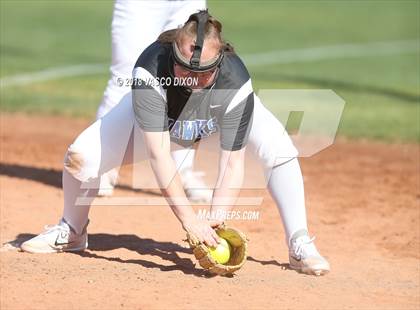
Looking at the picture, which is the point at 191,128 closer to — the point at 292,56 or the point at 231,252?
the point at 231,252

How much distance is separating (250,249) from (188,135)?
1194mm

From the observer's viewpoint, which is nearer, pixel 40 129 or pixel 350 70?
pixel 40 129

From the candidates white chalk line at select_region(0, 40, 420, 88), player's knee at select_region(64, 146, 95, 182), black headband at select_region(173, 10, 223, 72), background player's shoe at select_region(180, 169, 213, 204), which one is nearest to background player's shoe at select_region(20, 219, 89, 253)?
player's knee at select_region(64, 146, 95, 182)

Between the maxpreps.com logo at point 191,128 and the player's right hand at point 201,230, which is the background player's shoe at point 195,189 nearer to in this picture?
the maxpreps.com logo at point 191,128

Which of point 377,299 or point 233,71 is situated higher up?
point 233,71

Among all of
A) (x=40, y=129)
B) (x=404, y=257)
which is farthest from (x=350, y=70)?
(x=404, y=257)

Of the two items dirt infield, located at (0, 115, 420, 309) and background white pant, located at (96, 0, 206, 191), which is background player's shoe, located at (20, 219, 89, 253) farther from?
background white pant, located at (96, 0, 206, 191)

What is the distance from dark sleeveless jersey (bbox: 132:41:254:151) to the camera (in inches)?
216

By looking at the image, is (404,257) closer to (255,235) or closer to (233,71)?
(255,235)

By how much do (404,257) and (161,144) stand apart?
85.2 inches

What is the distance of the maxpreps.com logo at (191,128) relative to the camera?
5.72 m

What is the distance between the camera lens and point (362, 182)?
8953mm

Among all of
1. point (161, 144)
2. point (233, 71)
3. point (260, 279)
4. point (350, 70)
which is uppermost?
point (233, 71)

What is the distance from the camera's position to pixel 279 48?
17094 millimetres
